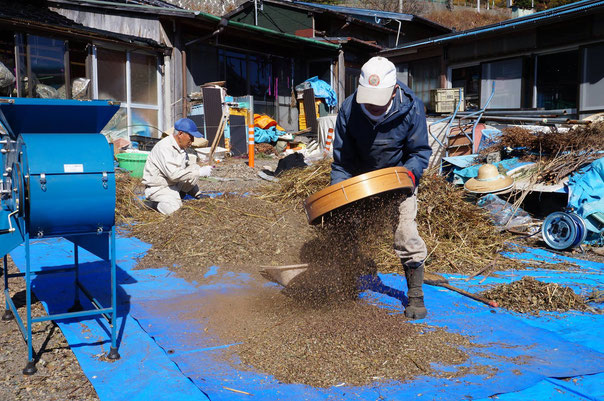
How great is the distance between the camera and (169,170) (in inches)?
270

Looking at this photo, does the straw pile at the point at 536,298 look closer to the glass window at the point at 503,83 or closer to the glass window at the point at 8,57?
the glass window at the point at 8,57

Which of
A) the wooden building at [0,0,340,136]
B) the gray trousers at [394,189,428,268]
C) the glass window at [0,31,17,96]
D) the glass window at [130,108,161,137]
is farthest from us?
the glass window at [130,108,161,137]

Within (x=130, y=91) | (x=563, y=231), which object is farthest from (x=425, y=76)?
(x=563, y=231)

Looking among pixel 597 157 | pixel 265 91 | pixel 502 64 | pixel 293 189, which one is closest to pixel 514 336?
pixel 293 189

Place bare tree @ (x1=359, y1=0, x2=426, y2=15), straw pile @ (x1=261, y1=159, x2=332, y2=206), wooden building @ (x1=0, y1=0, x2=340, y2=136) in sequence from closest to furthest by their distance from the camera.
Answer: straw pile @ (x1=261, y1=159, x2=332, y2=206) → wooden building @ (x1=0, y1=0, x2=340, y2=136) → bare tree @ (x1=359, y1=0, x2=426, y2=15)

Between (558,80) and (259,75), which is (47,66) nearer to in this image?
(259,75)

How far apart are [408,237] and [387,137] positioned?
722 mm

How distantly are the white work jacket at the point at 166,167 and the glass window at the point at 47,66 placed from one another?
5.45 metres

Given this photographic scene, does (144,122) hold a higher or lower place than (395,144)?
higher

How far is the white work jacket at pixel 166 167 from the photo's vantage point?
22.6 feet

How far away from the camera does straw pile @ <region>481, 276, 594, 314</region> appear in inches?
152

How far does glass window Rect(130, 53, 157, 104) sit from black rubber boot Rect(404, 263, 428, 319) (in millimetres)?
10810

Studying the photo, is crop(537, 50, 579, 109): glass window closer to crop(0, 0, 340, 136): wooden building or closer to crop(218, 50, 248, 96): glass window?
crop(0, 0, 340, 136): wooden building

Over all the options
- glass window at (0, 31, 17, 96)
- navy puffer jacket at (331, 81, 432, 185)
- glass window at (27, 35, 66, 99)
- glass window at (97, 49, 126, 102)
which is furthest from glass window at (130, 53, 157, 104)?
navy puffer jacket at (331, 81, 432, 185)
